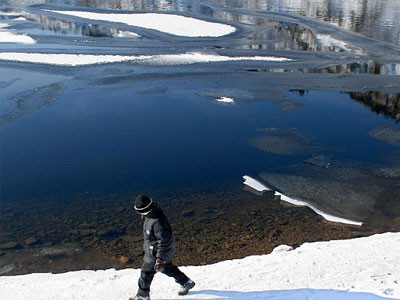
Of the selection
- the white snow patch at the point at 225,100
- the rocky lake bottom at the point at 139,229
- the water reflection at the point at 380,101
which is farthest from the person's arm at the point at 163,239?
the water reflection at the point at 380,101

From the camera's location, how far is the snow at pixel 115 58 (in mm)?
16344

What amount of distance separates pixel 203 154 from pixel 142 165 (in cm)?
135

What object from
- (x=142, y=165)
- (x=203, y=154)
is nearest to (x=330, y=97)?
(x=203, y=154)

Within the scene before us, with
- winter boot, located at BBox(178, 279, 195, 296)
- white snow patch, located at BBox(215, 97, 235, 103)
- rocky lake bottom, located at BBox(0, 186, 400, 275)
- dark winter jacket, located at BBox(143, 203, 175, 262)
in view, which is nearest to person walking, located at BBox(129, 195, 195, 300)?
dark winter jacket, located at BBox(143, 203, 175, 262)

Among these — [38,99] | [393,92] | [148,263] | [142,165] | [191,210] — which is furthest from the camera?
[393,92]

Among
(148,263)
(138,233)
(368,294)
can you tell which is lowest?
(138,233)

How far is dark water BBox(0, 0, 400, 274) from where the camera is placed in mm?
6852

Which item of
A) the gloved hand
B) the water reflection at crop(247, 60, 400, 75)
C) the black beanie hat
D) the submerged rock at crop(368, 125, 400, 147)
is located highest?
the water reflection at crop(247, 60, 400, 75)

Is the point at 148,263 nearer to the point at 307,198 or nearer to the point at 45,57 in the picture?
the point at 307,198

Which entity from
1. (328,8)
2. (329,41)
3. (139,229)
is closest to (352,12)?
(328,8)

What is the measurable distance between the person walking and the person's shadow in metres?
0.51

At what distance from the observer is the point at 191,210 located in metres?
7.33

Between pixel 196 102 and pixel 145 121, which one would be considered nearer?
pixel 145 121

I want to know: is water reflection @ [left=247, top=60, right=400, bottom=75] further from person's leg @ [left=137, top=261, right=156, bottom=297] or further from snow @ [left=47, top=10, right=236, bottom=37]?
person's leg @ [left=137, top=261, right=156, bottom=297]
